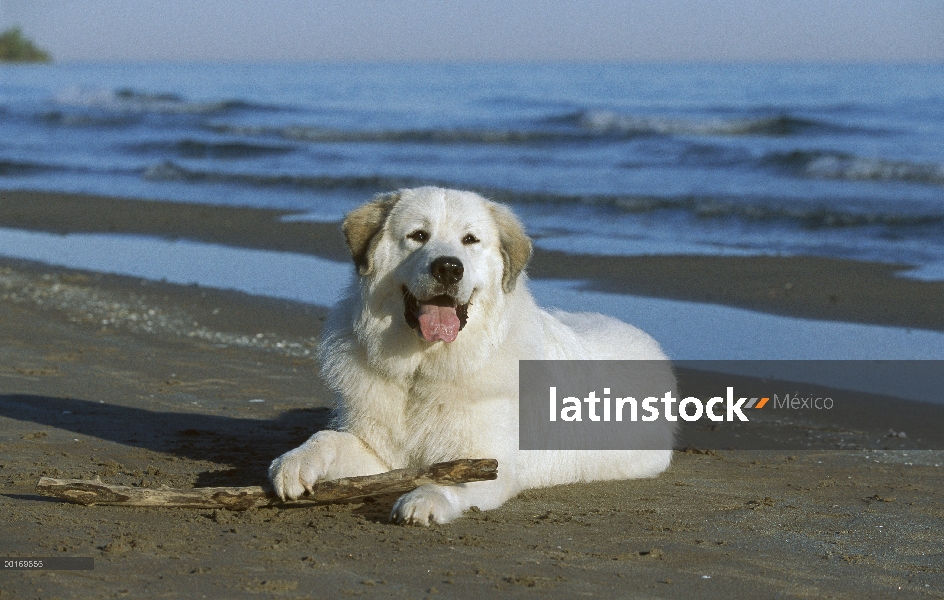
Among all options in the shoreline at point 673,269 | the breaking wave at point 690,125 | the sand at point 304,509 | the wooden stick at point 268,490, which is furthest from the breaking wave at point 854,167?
the wooden stick at point 268,490

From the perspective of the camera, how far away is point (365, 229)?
17.5 feet

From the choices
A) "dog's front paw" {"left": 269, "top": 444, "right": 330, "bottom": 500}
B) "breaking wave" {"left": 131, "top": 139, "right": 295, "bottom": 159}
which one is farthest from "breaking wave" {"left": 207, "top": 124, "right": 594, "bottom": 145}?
"dog's front paw" {"left": 269, "top": 444, "right": 330, "bottom": 500}

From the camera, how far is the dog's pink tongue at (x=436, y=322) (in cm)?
518

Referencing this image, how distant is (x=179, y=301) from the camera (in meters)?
10.8

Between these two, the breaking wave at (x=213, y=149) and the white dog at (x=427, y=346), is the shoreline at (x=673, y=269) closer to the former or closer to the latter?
the white dog at (x=427, y=346)

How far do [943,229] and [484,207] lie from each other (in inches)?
477

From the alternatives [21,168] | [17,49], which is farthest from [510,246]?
[17,49]

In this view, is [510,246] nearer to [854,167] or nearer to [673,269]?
[673,269]

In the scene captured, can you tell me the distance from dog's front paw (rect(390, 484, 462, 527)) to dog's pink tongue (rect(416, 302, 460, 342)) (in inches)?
27.3

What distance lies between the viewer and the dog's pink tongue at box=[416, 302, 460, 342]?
5.18 meters

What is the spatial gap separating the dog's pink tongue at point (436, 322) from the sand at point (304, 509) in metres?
0.77

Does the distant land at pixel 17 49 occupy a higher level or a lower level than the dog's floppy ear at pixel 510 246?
higher

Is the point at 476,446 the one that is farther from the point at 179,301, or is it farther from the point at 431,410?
the point at 179,301

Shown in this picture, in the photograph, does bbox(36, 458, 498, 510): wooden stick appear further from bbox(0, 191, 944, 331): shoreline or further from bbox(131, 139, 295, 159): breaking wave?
bbox(131, 139, 295, 159): breaking wave
